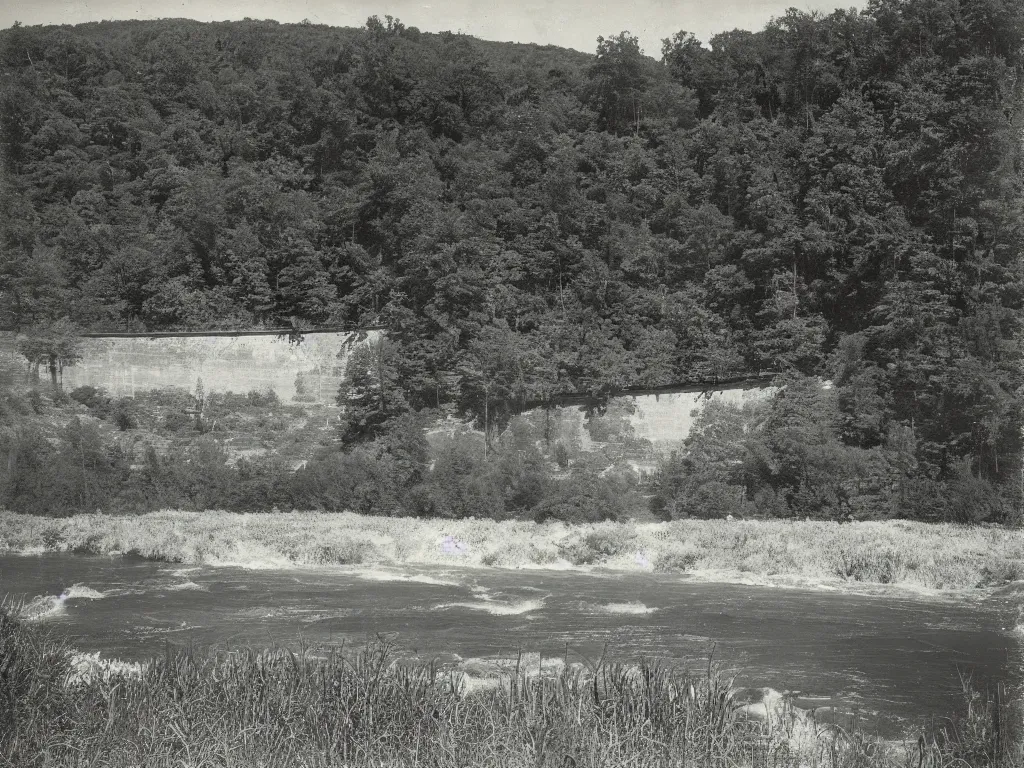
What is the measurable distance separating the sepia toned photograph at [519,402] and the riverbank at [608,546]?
0.17m

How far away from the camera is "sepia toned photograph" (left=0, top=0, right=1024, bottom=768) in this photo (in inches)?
451

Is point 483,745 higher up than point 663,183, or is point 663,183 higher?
point 663,183

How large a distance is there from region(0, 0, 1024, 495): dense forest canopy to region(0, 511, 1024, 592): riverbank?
7.22 meters

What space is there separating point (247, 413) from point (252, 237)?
11.9 m

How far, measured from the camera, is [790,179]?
168 ft

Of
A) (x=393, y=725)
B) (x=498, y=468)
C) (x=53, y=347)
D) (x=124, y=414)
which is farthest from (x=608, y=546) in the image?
(x=53, y=347)

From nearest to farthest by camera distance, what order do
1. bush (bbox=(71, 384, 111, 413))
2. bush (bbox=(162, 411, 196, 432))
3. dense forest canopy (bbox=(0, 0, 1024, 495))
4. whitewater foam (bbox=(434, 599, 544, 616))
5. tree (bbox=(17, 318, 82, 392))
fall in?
whitewater foam (bbox=(434, 599, 544, 616))
dense forest canopy (bbox=(0, 0, 1024, 495))
bush (bbox=(162, 411, 196, 432))
bush (bbox=(71, 384, 111, 413))
tree (bbox=(17, 318, 82, 392))

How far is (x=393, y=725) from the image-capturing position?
1073 cm

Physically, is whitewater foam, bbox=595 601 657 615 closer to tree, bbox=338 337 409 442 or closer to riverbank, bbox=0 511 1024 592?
riverbank, bbox=0 511 1024 592

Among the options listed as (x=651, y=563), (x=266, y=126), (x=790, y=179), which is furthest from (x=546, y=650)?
(x=266, y=126)

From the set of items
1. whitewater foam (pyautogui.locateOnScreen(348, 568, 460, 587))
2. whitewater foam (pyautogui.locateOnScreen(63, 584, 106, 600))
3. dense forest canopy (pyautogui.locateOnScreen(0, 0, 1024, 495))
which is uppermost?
dense forest canopy (pyautogui.locateOnScreen(0, 0, 1024, 495))

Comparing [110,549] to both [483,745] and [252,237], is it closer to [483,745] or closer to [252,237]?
[483,745]

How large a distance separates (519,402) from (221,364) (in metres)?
16.6

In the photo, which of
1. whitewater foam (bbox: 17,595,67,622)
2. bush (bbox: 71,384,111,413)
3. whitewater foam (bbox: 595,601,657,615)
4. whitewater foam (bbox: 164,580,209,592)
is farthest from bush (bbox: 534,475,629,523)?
bush (bbox: 71,384,111,413)
